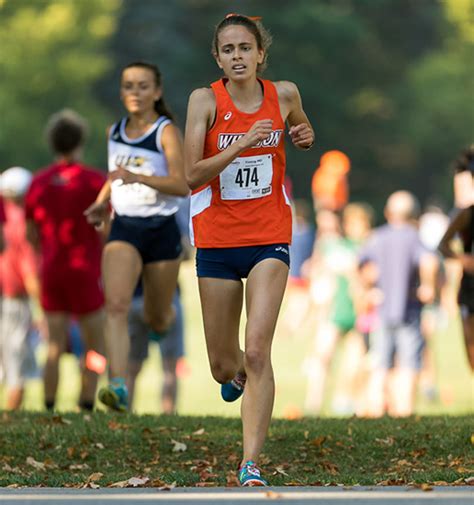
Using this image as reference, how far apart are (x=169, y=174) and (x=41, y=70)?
67.4 metres

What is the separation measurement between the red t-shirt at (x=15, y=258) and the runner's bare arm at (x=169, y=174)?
4979mm

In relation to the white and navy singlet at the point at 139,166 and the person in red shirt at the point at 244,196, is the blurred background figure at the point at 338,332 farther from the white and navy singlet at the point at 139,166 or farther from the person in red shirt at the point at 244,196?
the person in red shirt at the point at 244,196

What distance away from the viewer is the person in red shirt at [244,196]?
8562 millimetres

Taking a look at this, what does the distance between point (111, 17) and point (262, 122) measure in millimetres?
75351

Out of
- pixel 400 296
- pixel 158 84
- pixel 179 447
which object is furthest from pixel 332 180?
pixel 179 447

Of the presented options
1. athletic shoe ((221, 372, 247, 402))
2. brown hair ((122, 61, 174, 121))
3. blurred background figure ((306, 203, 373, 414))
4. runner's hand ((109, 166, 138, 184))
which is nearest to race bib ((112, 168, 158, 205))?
brown hair ((122, 61, 174, 121))

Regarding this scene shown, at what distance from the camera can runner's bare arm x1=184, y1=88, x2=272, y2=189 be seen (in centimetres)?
843

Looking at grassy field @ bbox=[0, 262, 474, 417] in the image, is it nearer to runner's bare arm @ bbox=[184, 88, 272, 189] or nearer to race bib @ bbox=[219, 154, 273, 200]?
race bib @ bbox=[219, 154, 273, 200]

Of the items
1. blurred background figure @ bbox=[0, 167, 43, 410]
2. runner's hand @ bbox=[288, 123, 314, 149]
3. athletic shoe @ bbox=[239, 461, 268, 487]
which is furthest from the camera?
blurred background figure @ bbox=[0, 167, 43, 410]

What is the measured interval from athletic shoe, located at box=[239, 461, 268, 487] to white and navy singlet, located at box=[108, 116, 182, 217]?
322 centimetres

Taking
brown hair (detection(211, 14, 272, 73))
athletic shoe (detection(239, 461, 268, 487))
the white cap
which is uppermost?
the white cap

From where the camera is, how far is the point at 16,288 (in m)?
16.5

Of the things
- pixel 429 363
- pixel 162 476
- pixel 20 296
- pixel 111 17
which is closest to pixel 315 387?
pixel 429 363

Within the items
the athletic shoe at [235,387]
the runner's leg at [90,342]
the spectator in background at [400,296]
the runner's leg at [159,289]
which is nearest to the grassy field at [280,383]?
the spectator in background at [400,296]
